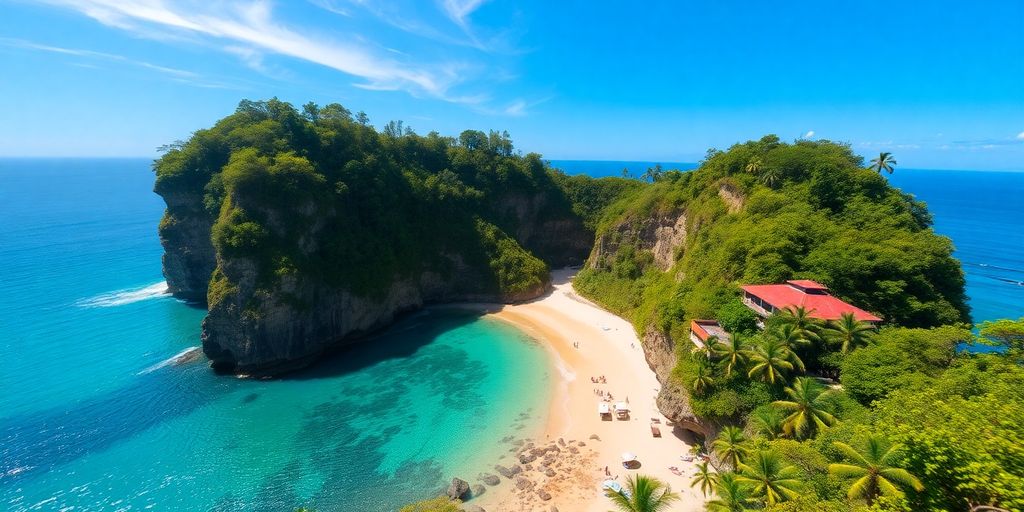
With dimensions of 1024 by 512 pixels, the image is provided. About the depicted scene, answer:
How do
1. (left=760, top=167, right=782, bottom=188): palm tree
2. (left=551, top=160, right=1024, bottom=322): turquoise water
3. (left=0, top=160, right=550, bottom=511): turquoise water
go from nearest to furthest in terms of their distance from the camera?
(left=0, top=160, right=550, bottom=511): turquoise water, (left=760, top=167, right=782, bottom=188): palm tree, (left=551, top=160, right=1024, bottom=322): turquoise water

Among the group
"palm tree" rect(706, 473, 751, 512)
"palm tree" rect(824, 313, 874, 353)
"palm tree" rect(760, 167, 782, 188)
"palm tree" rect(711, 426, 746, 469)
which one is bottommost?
"palm tree" rect(711, 426, 746, 469)

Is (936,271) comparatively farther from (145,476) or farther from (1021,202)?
(1021,202)

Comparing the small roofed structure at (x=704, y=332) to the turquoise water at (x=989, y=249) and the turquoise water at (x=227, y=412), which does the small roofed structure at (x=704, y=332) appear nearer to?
the turquoise water at (x=227, y=412)

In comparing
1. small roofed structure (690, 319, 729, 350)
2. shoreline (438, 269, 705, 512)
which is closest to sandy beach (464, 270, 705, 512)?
shoreline (438, 269, 705, 512)

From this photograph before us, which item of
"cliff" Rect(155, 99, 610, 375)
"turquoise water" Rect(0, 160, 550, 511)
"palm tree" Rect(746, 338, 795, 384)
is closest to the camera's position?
"palm tree" Rect(746, 338, 795, 384)

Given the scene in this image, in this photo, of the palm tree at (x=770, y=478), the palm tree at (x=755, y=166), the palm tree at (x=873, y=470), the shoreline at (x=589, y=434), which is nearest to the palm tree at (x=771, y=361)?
the palm tree at (x=770, y=478)

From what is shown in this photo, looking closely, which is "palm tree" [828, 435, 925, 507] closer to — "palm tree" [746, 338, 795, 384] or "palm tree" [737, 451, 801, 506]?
"palm tree" [737, 451, 801, 506]

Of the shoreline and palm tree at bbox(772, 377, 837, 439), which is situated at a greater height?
palm tree at bbox(772, 377, 837, 439)
